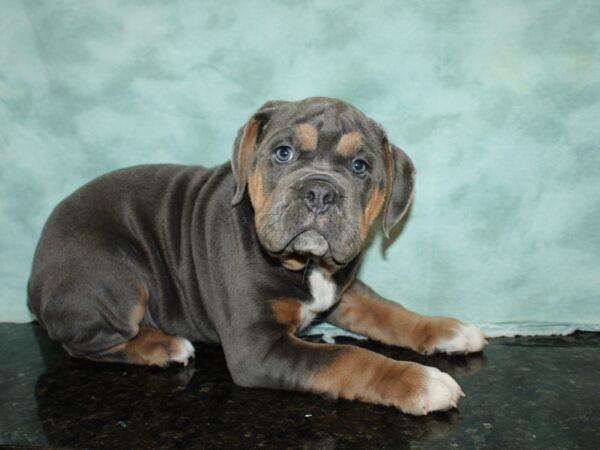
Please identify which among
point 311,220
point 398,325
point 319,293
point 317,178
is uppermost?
point 317,178

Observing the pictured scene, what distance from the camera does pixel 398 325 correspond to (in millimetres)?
4516

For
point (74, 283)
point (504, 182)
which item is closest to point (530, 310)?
point (504, 182)

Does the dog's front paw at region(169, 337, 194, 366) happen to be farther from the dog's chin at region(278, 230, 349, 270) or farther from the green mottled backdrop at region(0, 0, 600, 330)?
the green mottled backdrop at region(0, 0, 600, 330)

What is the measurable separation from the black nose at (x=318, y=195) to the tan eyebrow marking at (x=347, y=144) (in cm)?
35

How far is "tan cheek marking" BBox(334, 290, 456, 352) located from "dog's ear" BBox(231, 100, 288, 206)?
126 centimetres

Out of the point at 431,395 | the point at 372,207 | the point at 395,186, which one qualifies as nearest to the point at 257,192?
the point at 372,207

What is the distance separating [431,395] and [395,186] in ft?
4.13

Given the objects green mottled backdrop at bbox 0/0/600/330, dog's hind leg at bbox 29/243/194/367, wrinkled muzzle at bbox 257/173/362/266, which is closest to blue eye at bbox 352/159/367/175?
wrinkled muzzle at bbox 257/173/362/266

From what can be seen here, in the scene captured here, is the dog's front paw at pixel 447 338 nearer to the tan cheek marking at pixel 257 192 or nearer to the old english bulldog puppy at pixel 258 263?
the old english bulldog puppy at pixel 258 263

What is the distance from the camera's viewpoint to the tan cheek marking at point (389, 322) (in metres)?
4.38

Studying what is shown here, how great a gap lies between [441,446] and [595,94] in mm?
2849

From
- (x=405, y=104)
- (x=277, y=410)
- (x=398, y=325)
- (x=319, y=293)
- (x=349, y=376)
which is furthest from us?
(x=405, y=104)

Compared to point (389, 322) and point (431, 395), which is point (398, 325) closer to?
point (389, 322)

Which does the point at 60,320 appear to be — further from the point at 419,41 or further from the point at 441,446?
the point at 419,41
